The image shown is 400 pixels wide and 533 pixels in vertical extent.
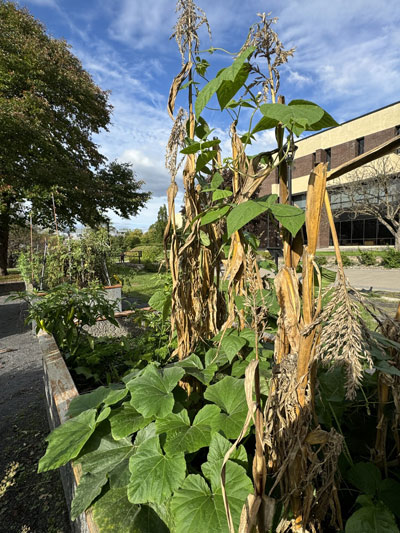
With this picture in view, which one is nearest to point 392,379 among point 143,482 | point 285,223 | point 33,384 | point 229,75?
point 285,223

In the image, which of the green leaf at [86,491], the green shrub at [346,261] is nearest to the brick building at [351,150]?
the green shrub at [346,261]

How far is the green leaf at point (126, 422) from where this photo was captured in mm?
834

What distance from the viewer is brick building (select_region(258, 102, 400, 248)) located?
17.8 metres

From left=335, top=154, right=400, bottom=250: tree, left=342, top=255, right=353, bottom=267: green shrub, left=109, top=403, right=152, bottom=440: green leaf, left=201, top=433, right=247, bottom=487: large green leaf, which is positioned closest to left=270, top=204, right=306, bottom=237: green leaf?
left=201, top=433, right=247, bottom=487: large green leaf

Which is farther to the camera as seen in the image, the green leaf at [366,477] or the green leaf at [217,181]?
the green leaf at [217,181]

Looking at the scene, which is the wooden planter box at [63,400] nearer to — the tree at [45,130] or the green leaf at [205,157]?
the green leaf at [205,157]

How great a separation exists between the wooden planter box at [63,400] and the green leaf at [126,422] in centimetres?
20

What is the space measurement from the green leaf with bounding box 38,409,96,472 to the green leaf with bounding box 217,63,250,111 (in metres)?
1.08

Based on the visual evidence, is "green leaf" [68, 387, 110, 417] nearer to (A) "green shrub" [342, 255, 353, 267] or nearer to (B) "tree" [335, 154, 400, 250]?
(A) "green shrub" [342, 255, 353, 267]

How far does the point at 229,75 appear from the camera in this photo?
0.61 metres

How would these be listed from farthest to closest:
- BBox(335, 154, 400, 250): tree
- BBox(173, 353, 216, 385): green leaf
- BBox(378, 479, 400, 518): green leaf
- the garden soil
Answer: BBox(335, 154, 400, 250): tree
the garden soil
BBox(173, 353, 216, 385): green leaf
BBox(378, 479, 400, 518): green leaf

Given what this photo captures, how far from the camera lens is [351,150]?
784 inches

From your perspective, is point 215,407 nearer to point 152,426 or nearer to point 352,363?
point 152,426

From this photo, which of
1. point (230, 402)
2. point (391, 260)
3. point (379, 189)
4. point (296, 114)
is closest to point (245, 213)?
point (296, 114)
